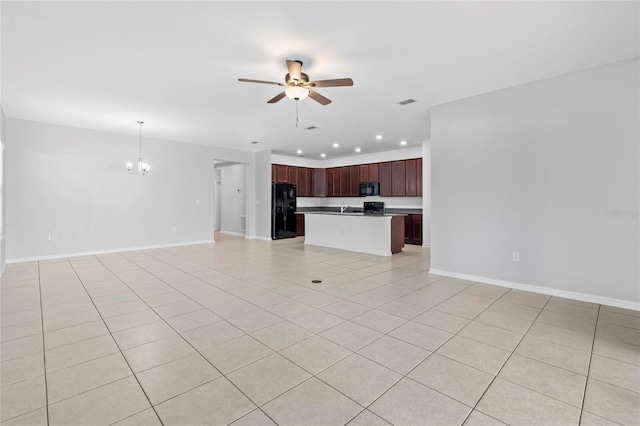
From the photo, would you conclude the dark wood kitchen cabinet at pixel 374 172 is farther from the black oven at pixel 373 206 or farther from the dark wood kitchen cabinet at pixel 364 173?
the black oven at pixel 373 206

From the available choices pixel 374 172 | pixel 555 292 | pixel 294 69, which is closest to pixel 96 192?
pixel 294 69

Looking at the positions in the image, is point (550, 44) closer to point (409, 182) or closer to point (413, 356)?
point (413, 356)

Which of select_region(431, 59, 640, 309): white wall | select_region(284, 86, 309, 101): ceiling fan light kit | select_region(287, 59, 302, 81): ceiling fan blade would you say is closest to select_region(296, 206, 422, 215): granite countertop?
select_region(431, 59, 640, 309): white wall

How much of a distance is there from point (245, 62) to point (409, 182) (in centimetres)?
623

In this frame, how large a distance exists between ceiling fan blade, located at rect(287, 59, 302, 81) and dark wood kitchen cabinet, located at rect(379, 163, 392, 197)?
6.19 m

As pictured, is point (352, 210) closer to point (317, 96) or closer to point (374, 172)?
point (374, 172)

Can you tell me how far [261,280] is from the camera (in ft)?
14.7

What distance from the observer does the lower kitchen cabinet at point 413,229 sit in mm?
8125

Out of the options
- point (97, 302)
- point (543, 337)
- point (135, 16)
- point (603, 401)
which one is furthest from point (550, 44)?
point (97, 302)

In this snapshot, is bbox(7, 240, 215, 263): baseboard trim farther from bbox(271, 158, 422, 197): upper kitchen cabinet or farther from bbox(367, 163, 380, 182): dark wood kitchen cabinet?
bbox(367, 163, 380, 182): dark wood kitchen cabinet

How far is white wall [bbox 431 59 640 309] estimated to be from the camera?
10.9ft

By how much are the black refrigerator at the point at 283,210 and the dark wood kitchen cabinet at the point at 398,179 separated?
3.07 metres

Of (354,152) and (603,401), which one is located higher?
(354,152)

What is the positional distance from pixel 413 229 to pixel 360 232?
198 cm
